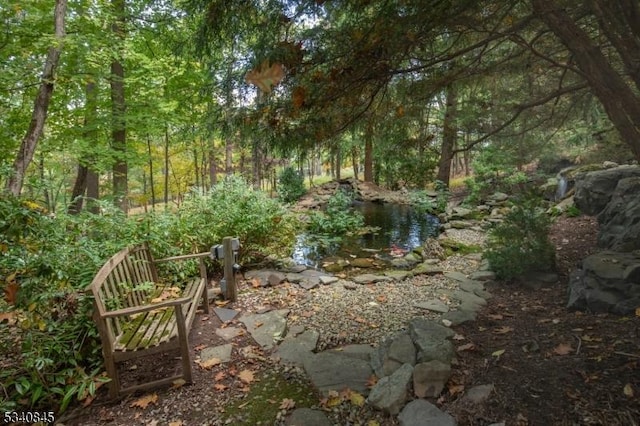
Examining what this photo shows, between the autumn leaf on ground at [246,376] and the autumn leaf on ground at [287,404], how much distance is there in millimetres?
422

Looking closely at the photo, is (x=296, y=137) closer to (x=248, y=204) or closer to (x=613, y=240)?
(x=248, y=204)

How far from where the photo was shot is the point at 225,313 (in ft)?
13.7

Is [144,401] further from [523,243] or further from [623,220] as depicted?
[623,220]

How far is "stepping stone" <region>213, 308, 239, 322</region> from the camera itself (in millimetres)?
4047

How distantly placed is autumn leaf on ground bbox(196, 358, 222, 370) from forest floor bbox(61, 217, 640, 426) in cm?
5

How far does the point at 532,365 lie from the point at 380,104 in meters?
2.54

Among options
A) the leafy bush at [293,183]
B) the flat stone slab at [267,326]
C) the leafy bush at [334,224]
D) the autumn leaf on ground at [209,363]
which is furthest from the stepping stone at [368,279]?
the leafy bush at [293,183]

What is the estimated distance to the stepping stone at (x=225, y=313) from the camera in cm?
405

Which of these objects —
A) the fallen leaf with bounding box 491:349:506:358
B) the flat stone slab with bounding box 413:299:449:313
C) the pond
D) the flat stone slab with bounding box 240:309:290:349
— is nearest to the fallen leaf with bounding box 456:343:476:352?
the fallen leaf with bounding box 491:349:506:358

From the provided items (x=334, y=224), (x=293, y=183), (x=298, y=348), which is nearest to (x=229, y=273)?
(x=298, y=348)

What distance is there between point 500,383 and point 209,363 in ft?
7.73

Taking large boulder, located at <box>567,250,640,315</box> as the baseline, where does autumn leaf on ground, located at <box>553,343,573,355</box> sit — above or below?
below

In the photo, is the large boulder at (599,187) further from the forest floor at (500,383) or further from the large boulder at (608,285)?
the forest floor at (500,383)

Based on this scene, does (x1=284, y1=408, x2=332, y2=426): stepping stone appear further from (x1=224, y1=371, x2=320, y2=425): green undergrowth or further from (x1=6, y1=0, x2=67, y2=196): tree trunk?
(x1=6, y1=0, x2=67, y2=196): tree trunk
